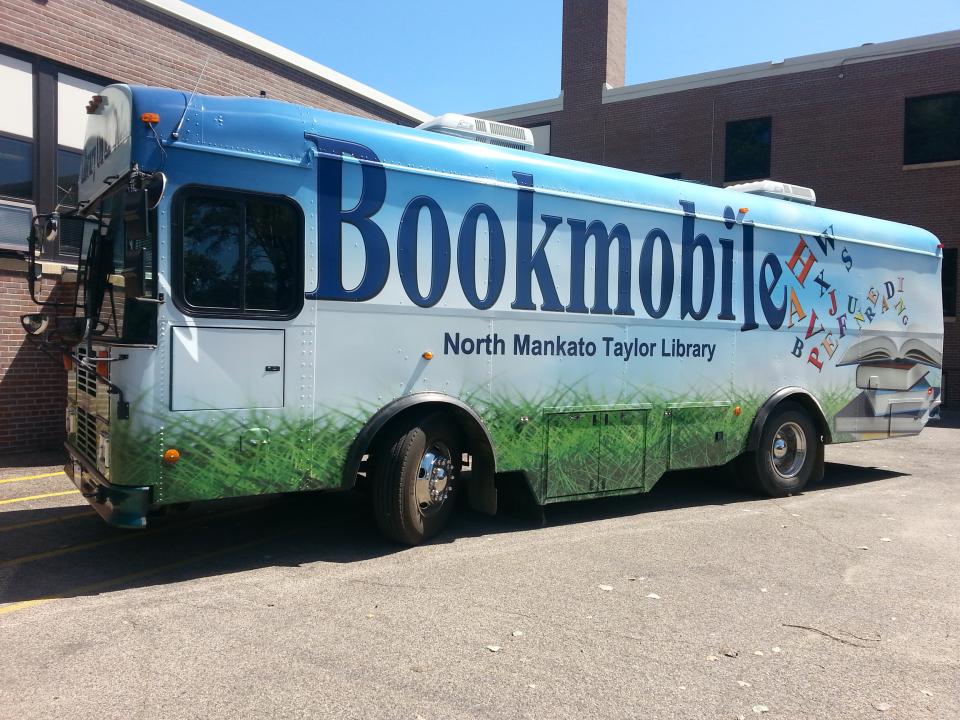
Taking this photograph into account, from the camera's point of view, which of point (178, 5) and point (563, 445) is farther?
point (178, 5)

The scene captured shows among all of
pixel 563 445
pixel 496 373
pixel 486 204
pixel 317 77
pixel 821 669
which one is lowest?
pixel 821 669

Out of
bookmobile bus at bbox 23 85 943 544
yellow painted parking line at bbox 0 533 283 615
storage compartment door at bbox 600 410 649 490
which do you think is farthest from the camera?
storage compartment door at bbox 600 410 649 490

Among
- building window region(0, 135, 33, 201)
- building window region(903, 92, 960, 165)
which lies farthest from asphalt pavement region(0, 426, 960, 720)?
building window region(903, 92, 960, 165)

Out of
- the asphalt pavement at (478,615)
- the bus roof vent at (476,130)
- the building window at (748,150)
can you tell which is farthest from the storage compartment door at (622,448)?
the building window at (748,150)

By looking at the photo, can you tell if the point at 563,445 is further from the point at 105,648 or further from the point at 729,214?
the point at 105,648

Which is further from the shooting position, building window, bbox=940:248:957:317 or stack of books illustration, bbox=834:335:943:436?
building window, bbox=940:248:957:317

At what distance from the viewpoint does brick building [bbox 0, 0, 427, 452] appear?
9773 millimetres

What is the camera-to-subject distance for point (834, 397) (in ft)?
29.7

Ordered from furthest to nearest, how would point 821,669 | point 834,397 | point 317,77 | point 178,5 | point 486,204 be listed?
point 317,77 → point 178,5 → point 834,397 → point 486,204 → point 821,669

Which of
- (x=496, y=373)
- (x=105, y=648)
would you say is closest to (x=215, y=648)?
(x=105, y=648)

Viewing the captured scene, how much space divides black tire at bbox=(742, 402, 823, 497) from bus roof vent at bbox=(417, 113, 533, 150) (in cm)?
411

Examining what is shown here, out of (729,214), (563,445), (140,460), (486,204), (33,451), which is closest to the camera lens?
(140,460)

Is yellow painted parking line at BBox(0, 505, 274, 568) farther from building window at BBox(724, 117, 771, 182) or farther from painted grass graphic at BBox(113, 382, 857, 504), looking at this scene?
building window at BBox(724, 117, 771, 182)

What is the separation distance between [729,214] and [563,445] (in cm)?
316
